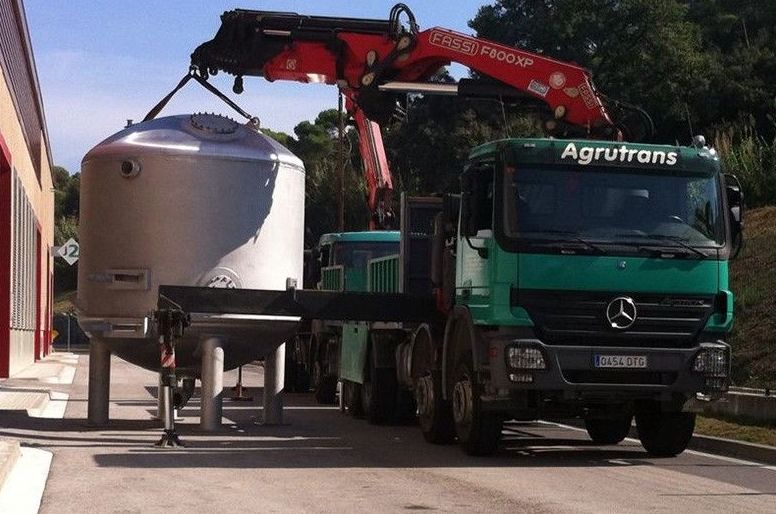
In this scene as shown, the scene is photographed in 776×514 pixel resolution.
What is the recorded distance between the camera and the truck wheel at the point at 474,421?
1521 centimetres

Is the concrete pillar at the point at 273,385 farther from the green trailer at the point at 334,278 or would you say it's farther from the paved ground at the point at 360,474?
the green trailer at the point at 334,278

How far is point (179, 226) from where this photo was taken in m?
18.1

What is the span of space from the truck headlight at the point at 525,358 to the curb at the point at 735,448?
302cm

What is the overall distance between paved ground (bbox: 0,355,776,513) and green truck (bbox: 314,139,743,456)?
2.85ft

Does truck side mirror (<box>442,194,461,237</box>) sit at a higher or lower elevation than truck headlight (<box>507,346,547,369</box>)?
higher

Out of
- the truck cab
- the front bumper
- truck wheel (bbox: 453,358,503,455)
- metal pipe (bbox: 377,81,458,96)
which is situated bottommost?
truck wheel (bbox: 453,358,503,455)

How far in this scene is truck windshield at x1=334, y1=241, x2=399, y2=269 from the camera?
25141 mm

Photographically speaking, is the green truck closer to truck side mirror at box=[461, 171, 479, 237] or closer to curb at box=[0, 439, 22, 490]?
truck side mirror at box=[461, 171, 479, 237]

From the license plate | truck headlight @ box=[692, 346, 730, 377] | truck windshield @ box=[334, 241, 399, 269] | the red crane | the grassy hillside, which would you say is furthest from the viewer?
truck windshield @ box=[334, 241, 399, 269]

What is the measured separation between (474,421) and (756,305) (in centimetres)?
1336

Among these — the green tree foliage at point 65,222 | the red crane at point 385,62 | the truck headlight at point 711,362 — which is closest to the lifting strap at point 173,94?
the red crane at point 385,62

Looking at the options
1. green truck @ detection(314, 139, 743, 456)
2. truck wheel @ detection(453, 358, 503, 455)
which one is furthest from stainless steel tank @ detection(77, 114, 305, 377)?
green truck @ detection(314, 139, 743, 456)

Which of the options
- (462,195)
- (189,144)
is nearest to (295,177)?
(189,144)

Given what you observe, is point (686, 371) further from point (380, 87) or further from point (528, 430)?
point (380, 87)
